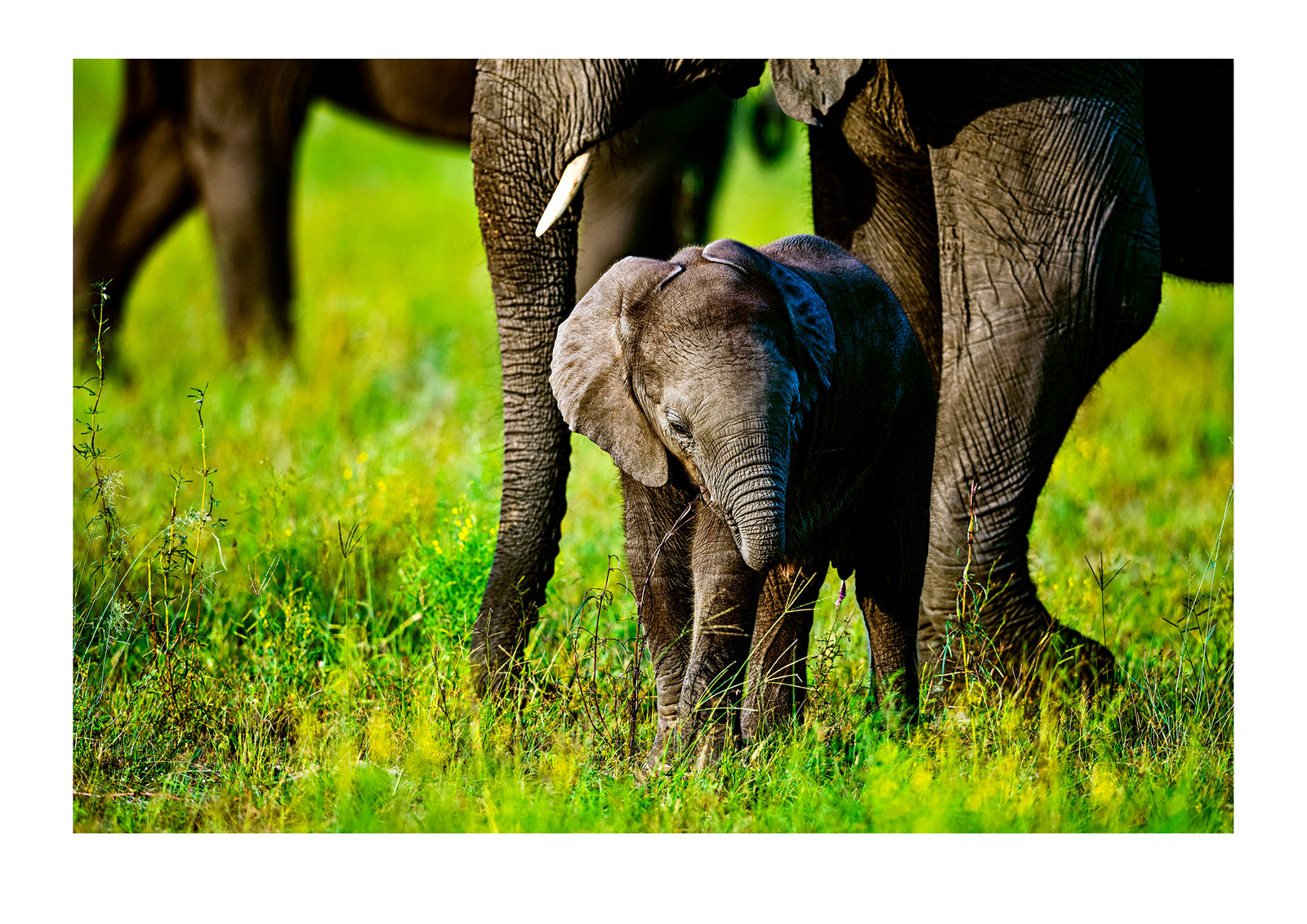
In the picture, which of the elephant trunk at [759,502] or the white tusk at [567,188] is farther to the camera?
the white tusk at [567,188]

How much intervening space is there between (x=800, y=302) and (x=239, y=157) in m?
4.34

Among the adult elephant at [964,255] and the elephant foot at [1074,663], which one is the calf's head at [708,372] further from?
the elephant foot at [1074,663]

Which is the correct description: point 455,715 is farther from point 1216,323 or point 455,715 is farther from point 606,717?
point 1216,323

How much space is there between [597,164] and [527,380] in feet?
7.06

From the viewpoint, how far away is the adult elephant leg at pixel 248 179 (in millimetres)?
6699

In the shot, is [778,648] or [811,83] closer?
[778,648]

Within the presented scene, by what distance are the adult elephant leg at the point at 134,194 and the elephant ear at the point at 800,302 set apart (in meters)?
4.50

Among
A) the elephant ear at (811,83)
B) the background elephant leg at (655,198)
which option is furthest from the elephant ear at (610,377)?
the background elephant leg at (655,198)

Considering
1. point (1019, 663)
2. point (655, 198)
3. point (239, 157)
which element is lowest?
point (1019, 663)

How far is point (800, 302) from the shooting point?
291cm

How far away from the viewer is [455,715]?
3377 millimetres

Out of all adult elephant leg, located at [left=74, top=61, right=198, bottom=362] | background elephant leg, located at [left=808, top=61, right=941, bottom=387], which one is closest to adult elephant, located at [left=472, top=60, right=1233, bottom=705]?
background elephant leg, located at [left=808, top=61, right=941, bottom=387]

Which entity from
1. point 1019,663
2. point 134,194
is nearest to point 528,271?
point 1019,663

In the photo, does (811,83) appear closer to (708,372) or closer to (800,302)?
(800,302)
